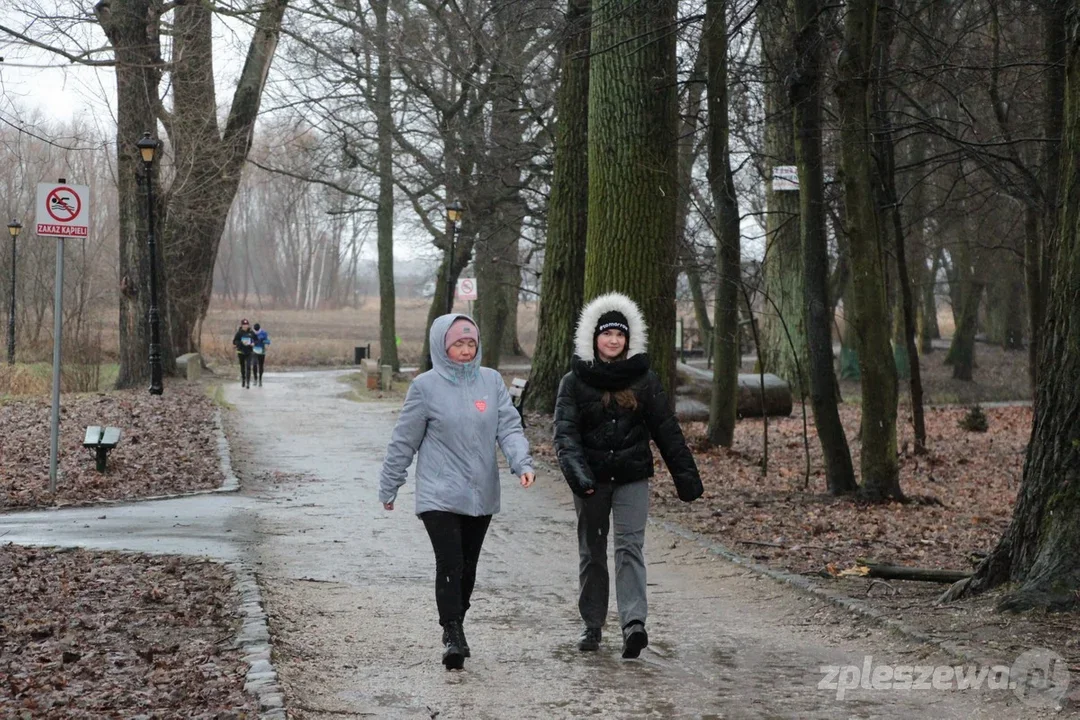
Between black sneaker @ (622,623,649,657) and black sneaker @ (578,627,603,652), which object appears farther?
black sneaker @ (578,627,603,652)

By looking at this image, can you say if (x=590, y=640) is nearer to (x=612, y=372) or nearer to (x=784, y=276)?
(x=612, y=372)

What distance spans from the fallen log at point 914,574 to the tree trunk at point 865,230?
3499mm

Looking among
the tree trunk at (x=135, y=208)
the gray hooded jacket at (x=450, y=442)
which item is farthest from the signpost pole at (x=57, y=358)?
the tree trunk at (x=135, y=208)

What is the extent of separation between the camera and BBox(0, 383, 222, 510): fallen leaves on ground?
1377 centimetres

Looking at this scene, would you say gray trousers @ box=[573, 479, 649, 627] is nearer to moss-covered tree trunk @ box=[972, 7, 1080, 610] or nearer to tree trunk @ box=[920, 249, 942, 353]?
moss-covered tree trunk @ box=[972, 7, 1080, 610]

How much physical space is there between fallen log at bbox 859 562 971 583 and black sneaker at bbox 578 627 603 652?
8.98ft

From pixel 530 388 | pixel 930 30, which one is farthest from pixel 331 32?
pixel 930 30

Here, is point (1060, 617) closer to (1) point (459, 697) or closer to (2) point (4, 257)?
(1) point (459, 697)

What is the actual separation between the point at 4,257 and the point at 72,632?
46.6 metres

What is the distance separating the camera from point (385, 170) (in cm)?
3359

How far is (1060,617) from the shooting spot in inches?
277

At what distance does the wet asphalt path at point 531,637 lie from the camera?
6.00 m

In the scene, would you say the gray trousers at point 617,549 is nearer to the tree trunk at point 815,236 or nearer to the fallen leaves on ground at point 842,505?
the fallen leaves on ground at point 842,505

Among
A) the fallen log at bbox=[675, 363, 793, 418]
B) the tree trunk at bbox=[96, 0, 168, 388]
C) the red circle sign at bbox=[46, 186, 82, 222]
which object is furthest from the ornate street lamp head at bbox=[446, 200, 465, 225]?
the red circle sign at bbox=[46, 186, 82, 222]
